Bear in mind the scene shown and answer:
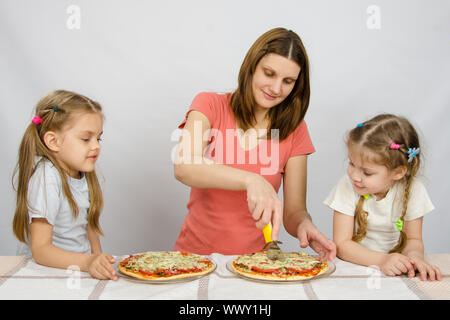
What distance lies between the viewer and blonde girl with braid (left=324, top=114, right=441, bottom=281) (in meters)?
1.48

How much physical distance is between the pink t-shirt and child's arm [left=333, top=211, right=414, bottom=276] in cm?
33

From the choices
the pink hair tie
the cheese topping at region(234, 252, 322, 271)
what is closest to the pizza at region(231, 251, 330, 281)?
the cheese topping at region(234, 252, 322, 271)

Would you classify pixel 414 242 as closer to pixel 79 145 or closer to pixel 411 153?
pixel 411 153

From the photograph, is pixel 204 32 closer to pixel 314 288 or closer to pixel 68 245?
Answer: pixel 68 245

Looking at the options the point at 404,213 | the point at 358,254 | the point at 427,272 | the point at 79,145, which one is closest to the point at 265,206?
the point at 358,254

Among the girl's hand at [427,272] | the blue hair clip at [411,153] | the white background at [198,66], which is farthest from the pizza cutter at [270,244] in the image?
the white background at [198,66]

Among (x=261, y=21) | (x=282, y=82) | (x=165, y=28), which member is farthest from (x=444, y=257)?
(x=165, y=28)

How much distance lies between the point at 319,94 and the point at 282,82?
3.19 ft

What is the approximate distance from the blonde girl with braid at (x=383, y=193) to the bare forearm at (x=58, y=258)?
761 mm

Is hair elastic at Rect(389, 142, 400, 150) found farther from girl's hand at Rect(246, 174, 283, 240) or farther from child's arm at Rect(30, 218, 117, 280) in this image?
child's arm at Rect(30, 218, 117, 280)

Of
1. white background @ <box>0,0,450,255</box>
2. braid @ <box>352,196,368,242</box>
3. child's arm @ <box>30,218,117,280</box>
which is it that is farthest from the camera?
white background @ <box>0,0,450,255</box>

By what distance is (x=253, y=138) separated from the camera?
172 centimetres

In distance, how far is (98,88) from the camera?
8.03 feet

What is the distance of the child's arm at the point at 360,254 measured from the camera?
121cm
